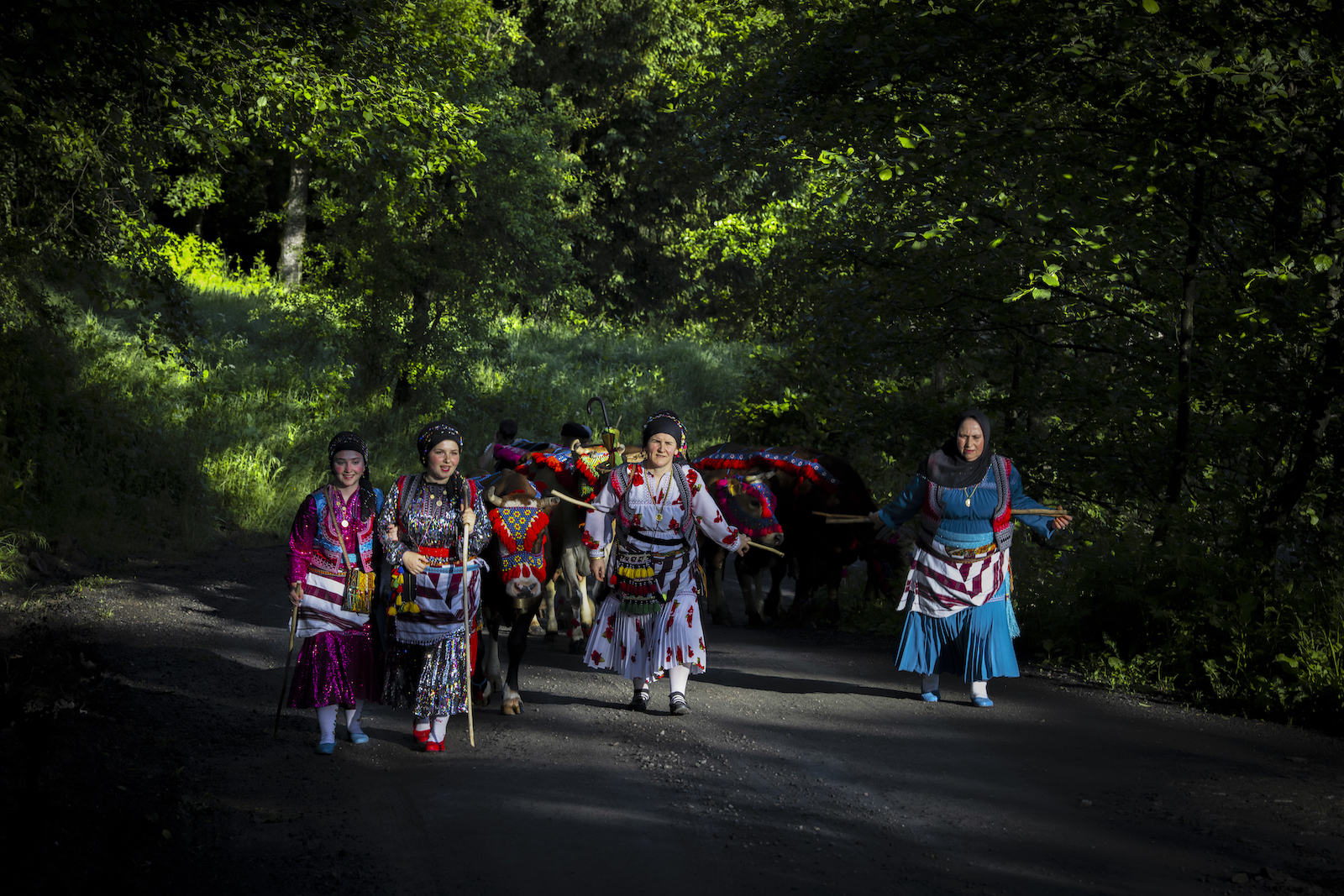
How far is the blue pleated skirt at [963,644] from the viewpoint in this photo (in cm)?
811

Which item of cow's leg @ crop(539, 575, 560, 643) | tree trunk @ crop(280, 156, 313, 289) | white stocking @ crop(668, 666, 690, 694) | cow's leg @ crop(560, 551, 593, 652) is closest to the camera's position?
white stocking @ crop(668, 666, 690, 694)

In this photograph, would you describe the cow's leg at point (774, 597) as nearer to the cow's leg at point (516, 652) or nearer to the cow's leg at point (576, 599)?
the cow's leg at point (576, 599)

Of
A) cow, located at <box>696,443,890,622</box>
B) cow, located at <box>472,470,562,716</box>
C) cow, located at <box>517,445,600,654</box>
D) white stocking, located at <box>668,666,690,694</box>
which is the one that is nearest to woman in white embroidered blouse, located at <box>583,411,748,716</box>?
white stocking, located at <box>668,666,690,694</box>

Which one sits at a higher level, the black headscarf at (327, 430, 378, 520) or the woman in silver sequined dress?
the black headscarf at (327, 430, 378, 520)

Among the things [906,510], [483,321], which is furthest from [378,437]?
[906,510]

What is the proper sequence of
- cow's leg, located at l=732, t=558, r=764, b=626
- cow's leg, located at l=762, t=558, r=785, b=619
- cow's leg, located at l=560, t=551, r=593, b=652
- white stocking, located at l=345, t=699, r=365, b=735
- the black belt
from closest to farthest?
white stocking, located at l=345, t=699, r=365, b=735
the black belt
cow's leg, located at l=560, t=551, r=593, b=652
cow's leg, located at l=732, t=558, r=764, b=626
cow's leg, located at l=762, t=558, r=785, b=619

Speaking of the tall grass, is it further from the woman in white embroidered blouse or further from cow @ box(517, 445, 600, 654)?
the woman in white embroidered blouse

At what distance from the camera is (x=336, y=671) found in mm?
6812

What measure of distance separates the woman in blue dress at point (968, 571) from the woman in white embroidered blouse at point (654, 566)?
1352 mm

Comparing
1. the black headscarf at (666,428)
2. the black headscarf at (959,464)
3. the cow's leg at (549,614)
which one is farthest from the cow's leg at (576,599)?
the black headscarf at (959,464)

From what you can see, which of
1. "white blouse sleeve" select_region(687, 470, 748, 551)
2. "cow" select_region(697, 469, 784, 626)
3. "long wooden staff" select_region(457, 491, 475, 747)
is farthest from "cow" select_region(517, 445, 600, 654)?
"long wooden staff" select_region(457, 491, 475, 747)

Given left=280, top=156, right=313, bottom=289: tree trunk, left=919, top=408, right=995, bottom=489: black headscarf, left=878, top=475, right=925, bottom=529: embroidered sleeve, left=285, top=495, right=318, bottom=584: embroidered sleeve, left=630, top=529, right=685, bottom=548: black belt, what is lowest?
left=285, top=495, right=318, bottom=584: embroidered sleeve

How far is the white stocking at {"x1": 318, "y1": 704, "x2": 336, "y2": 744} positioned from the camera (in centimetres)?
677

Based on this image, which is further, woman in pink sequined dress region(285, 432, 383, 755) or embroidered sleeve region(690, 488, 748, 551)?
embroidered sleeve region(690, 488, 748, 551)
